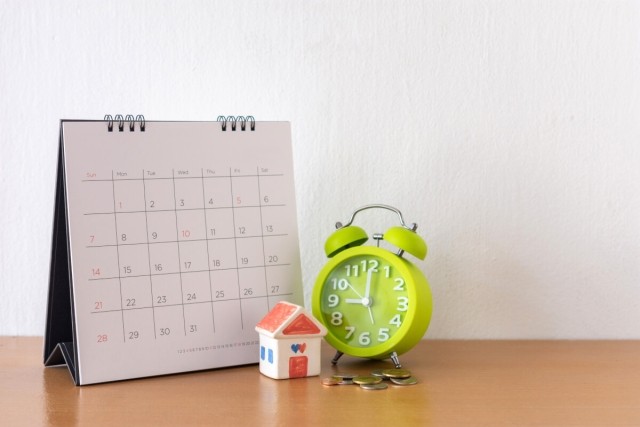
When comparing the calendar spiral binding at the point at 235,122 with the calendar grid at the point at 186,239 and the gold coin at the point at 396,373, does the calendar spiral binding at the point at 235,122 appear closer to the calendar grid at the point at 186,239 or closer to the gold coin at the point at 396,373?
the calendar grid at the point at 186,239

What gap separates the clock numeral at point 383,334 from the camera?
1.18 metres

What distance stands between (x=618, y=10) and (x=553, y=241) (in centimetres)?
40

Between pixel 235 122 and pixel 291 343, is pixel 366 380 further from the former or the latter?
pixel 235 122

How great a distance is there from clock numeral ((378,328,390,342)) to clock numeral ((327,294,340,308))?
8cm

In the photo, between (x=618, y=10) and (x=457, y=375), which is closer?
(x=457, y=375)

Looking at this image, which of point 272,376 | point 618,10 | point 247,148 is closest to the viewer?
point 272,376

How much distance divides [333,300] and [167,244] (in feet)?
0.86

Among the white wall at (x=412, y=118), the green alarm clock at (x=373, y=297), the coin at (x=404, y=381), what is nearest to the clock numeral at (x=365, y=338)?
the green alarm clock at (x=373, y=297)

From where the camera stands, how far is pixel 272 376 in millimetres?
1125

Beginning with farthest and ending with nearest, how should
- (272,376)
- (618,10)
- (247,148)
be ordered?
(618,10)
(247,148)
(272,376)

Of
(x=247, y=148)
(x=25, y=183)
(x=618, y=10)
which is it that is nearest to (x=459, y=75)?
(x=618, y=10)

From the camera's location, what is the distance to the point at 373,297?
1.20 m

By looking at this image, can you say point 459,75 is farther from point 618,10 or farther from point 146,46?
point 146,46

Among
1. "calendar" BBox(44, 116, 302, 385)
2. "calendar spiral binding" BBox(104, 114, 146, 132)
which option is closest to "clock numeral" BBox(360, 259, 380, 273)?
"calendar" BBox(44, 116, 302, 385)
